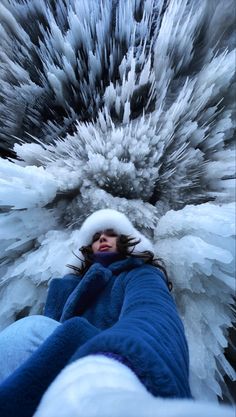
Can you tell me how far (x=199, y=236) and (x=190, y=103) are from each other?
468 mm

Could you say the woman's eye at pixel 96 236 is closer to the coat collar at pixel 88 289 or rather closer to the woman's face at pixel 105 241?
the woman's face at pixel 105 241

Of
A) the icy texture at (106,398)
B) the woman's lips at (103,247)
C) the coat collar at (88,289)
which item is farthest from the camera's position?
the woman's lips at (103,247)

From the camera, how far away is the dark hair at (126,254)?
0.81 metres

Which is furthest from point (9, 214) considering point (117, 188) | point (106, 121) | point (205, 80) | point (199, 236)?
point (205, 80)

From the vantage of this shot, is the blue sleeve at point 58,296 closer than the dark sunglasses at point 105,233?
Yes

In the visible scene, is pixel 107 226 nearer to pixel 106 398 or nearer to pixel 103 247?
pixel 103 247

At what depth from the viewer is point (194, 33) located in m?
1.17

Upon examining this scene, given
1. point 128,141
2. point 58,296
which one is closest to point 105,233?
point 58,296

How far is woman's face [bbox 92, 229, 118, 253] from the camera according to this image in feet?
2.84

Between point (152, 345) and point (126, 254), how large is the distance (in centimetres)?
49

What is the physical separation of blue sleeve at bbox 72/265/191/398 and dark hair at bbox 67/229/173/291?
286 millimetres

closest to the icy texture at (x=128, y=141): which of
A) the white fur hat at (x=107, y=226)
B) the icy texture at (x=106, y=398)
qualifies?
the white fur hat at (x=107, y=226)

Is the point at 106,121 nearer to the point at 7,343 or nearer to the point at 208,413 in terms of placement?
the point at 7,343

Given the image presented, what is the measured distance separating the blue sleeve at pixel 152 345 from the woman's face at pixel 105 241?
35cm
